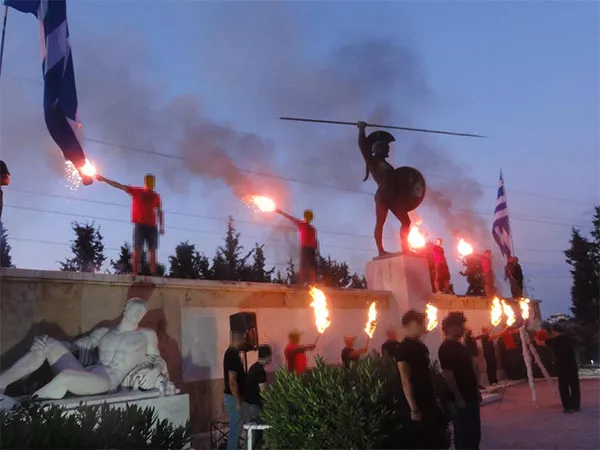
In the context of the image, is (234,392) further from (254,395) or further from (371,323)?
(371,323)

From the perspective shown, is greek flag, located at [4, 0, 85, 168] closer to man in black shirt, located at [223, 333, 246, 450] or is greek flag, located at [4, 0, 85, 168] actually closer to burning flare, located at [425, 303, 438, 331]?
man in black shirt, located at [223, 333, 246, 450]

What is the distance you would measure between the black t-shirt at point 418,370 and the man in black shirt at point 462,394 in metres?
0.40

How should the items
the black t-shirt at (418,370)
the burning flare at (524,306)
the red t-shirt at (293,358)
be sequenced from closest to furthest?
the black t-shirt at (418,370)
the red t-shirt at (293,358)
the burning flare at (524,306)

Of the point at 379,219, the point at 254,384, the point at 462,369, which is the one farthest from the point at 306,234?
the point at 462,369

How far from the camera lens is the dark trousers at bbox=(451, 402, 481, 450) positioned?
570cm

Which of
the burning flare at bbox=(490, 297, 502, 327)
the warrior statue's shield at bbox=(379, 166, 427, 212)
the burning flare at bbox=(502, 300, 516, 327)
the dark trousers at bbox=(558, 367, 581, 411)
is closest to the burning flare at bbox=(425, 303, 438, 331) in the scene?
the warrior statue's shield at bbox=(379, 166, 427, 212)

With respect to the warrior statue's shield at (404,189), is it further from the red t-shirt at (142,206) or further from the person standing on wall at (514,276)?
the red t-shirt at (142,206)

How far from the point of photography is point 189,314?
28.5 feet

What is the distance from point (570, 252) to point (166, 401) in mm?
34774

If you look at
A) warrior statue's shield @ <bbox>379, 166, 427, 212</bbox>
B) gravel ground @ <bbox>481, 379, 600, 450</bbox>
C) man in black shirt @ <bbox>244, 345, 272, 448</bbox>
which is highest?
warrior statue's shield @ <bbox>379, 166, 427, 212</bbox>

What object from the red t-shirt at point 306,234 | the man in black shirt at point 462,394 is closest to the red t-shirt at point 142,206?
the red t-shirt at point 306,234

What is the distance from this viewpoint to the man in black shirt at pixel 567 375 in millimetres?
9680

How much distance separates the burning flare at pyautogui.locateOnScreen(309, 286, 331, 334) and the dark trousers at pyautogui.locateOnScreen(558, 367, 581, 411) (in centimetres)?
456

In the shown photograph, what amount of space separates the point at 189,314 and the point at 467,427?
4746 mm
